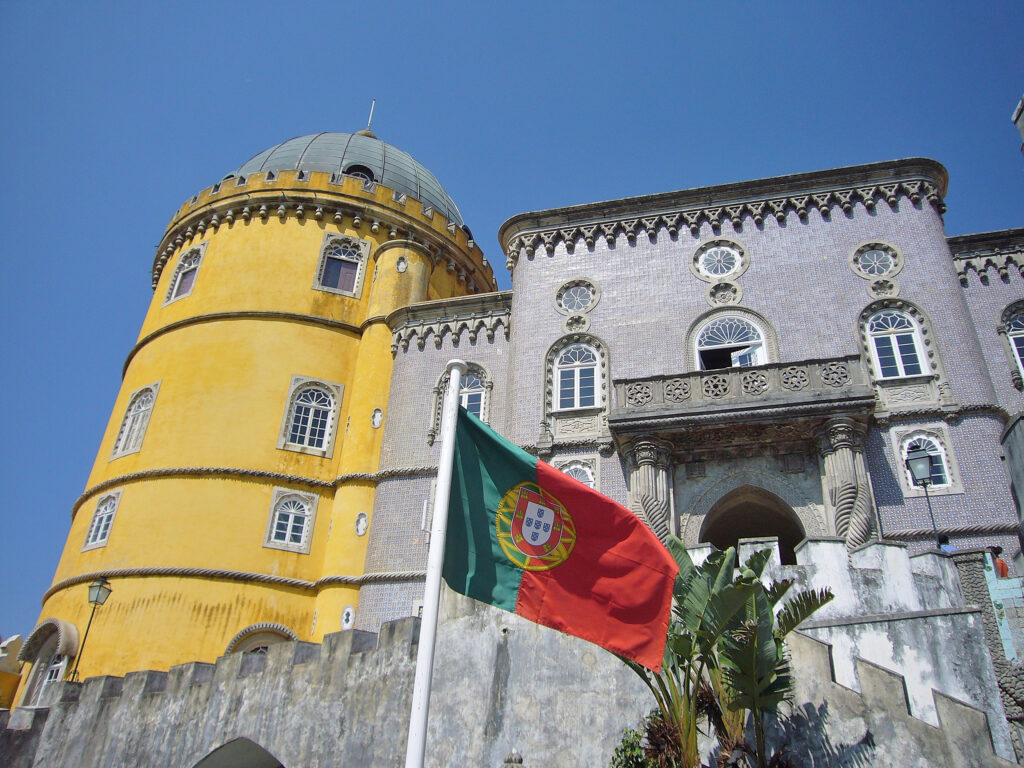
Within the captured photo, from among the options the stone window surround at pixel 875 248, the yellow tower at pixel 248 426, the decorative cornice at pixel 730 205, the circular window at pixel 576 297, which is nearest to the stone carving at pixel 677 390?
the circular window at pixel 576 297

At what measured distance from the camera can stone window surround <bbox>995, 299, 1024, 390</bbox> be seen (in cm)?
1895

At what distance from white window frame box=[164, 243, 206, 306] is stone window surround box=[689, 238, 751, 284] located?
635 inches

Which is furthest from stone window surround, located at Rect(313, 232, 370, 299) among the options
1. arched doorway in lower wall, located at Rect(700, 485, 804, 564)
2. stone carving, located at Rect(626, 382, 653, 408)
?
arched doorway in lower wall, located at Rect(700, 485, 804, 564)

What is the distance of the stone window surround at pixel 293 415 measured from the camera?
2409cm

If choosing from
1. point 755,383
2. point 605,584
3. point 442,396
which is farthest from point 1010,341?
point 605,584

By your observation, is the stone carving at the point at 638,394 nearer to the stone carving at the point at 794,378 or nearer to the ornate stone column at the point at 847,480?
the stone carving at the point at 794,378

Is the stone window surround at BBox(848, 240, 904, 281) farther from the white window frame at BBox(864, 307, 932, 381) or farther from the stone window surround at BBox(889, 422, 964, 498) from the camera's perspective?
the stone window surround at BBox(889, 422, 964, 498)

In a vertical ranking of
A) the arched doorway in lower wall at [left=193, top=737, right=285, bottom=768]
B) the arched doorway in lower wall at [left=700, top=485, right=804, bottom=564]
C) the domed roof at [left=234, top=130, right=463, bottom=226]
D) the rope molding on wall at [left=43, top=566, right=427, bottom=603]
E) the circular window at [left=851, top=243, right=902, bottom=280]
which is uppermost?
the domed roof at [left=234, top=130, right=463, bottom=226]

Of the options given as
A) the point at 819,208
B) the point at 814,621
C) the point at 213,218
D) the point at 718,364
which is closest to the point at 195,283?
the point at 213,218

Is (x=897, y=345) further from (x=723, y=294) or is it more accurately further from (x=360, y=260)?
(x=360, y=260)

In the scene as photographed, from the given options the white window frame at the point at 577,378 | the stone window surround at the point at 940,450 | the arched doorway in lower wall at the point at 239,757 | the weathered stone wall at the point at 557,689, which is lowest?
the arched doorway in lower wall at the point at 239,757

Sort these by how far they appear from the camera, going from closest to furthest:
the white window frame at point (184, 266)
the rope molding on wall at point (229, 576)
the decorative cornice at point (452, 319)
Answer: the rope molding on wall at point (229, 576), the decorative cornice at point (452, 319), the white window frame at point (184, 266)

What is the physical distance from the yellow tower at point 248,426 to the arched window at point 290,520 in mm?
39

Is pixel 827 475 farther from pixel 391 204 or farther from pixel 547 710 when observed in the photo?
pixel 391 204
